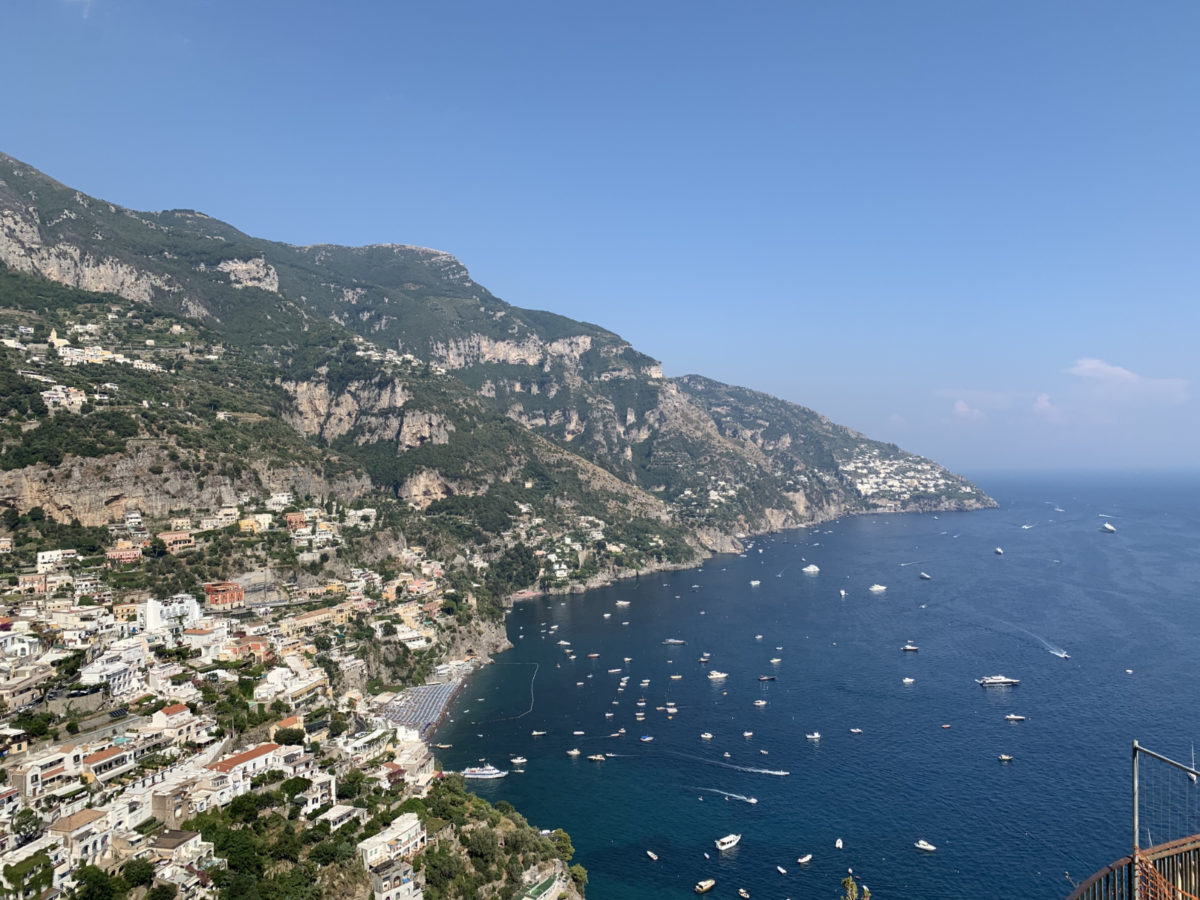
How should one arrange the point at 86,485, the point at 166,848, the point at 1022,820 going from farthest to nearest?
the point at 86,485 → the point at 1022,820 → the point at 166,848

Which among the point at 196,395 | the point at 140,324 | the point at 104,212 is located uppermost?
the point at 104,212

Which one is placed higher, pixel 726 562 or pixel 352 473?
pixel 352 473

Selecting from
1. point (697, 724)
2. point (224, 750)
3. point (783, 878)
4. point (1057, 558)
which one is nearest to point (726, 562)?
point (1057, 558)

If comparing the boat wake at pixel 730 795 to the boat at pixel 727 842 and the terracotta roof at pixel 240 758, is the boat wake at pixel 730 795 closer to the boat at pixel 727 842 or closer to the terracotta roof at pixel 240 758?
the boat at pixel 727 842

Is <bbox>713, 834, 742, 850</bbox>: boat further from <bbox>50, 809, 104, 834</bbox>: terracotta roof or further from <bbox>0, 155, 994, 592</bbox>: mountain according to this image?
<bbox>0, 155, 994, 592</bbox>: mountain

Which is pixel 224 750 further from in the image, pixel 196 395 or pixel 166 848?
pixel 196 395

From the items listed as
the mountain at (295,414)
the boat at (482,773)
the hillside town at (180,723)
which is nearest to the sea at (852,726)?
the boat at (482,773)

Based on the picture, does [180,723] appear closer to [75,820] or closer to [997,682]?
[75,820]

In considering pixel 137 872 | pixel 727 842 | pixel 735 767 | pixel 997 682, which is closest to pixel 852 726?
pixel 735 767
